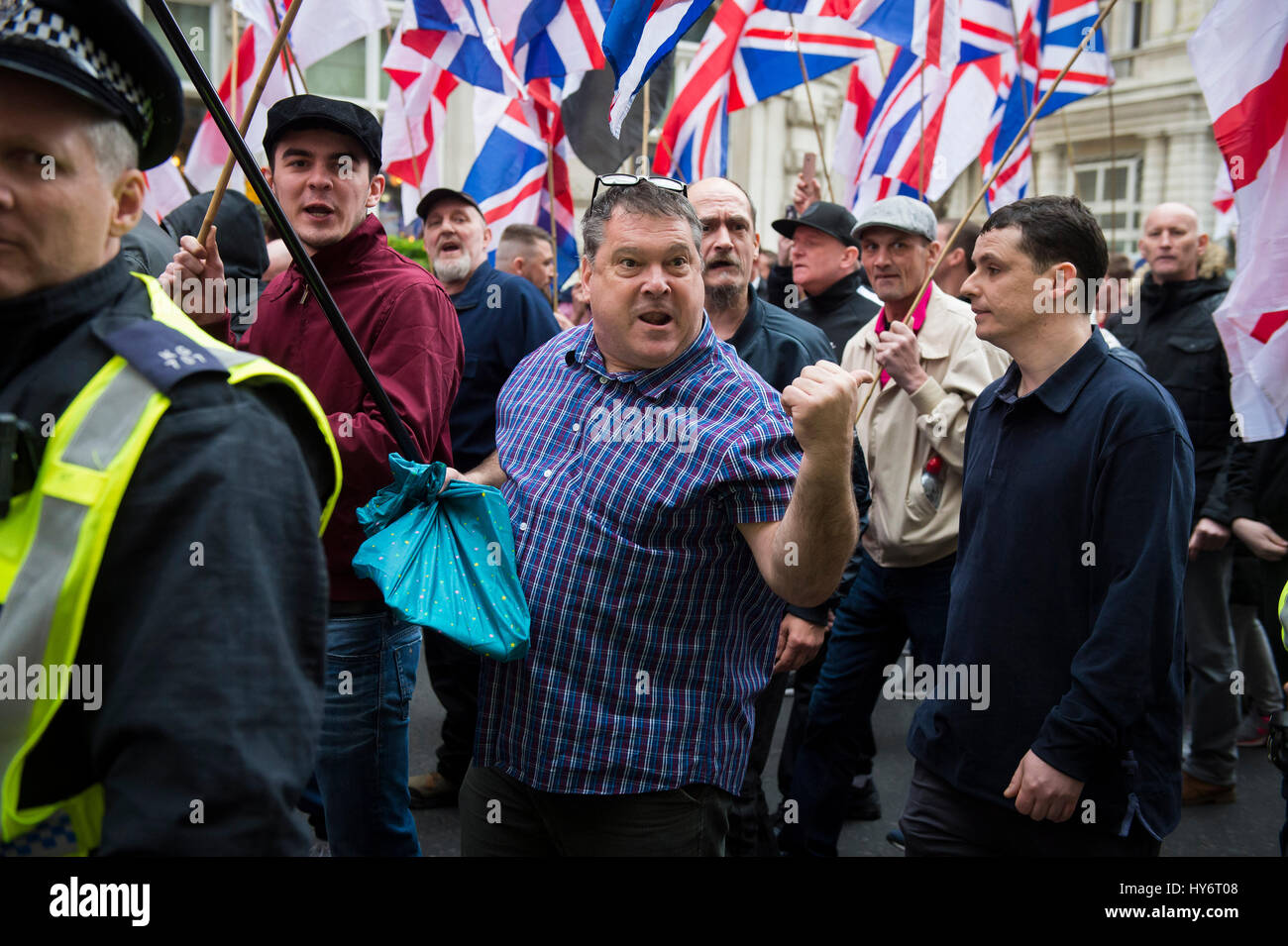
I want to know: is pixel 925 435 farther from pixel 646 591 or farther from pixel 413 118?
pixel 413 118

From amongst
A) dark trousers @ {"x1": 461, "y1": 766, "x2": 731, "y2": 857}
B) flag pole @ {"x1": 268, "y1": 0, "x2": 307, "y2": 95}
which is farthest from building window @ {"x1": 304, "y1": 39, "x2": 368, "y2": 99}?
dark trousers @ {"x1": 461, "y1": 766, "x2": 731, "y2": 857}

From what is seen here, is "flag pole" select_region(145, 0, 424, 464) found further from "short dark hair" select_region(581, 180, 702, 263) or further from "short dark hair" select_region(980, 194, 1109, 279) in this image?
"short dark hair" select_region(980, 194, 1109, 279)

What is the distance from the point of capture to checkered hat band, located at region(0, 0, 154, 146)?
3.99ft

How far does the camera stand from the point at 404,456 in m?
2.53

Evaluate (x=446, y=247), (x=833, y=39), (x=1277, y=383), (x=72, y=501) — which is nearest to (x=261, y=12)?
(x=446, y=247)

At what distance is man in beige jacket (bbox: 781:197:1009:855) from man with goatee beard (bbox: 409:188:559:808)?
1349mm

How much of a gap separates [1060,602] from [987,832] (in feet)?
1.85

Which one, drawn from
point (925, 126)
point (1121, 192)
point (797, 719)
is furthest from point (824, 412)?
point (1121, 192)

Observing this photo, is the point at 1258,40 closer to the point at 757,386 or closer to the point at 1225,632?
the point at 757,386

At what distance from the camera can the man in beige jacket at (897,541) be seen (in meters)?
4.00

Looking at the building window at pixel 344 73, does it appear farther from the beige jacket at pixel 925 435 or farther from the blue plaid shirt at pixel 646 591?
the blue plaid shirt at pixel 646 591

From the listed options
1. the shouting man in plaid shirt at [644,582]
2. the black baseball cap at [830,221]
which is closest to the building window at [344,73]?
the black baseball cap at [830,221]
